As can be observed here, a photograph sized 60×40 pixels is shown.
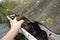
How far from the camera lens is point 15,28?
3051 millimetres

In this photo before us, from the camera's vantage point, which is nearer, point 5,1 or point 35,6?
point 35,6

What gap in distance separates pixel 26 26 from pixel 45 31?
21.3 inches

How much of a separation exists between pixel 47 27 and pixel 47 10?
1.21 feet

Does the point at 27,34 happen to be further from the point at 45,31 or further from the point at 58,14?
the point at 58,14

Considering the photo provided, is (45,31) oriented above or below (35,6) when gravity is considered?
below

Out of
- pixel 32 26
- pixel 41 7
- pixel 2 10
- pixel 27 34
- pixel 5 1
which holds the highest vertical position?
pixel 5 1

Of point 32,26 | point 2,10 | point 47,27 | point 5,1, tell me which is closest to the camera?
point 47,27

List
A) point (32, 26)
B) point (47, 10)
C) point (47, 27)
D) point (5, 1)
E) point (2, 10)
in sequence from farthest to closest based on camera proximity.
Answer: point (5, 1), point (2, 10), point (32, 26), point (47, 10), point (47, 27)

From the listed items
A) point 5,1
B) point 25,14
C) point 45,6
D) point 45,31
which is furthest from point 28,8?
point 5,1

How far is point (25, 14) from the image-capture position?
3.13 meters

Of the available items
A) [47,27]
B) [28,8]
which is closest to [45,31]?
[47,27]

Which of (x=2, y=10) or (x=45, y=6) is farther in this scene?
(x=2, y=10)

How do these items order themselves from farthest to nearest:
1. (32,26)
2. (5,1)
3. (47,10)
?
(5,1), (32,26), (47,10)

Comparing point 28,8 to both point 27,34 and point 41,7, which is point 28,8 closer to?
point 41,7
